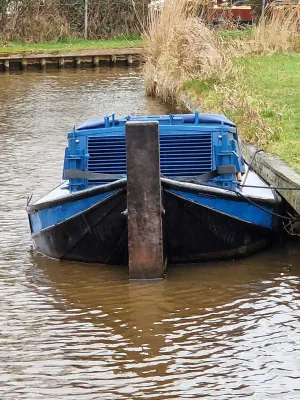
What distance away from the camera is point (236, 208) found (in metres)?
11.0

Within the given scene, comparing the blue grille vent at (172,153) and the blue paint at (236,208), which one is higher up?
the blue grille vent at (172,153)

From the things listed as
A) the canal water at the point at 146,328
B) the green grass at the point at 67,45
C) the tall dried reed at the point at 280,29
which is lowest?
the canal water at the point at 146,328

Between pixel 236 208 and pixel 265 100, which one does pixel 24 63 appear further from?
pixel 236 208

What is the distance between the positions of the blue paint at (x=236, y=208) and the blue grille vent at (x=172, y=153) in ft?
1.75

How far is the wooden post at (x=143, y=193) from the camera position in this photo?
1020cm

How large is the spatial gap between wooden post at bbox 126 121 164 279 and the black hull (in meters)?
0.26

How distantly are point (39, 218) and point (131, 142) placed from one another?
6.69 ft

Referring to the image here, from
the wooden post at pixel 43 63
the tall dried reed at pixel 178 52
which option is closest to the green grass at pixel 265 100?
the tall dried reed at pixel 178 52

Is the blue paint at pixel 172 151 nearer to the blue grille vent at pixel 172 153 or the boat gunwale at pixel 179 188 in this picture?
the blue grille vent at pixel 172 153

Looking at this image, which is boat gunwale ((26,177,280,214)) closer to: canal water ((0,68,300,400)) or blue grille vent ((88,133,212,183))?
blue grille vent ((88,133,212,183))

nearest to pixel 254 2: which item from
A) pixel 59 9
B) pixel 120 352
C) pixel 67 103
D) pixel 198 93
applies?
pixel 59 9

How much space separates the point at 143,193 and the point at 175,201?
472 millimetres

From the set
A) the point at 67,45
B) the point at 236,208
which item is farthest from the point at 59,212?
the point at 67,45

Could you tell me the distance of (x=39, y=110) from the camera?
79.3 ft
